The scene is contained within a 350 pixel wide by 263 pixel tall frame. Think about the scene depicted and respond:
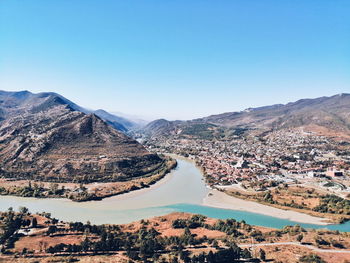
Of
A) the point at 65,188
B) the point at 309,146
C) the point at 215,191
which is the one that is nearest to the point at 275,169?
the point at 215,191

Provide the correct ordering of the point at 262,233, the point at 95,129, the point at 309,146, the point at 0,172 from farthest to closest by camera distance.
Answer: the point at 309,146 → the point at 95,129 → the point at 0,172 → the point at 262,233

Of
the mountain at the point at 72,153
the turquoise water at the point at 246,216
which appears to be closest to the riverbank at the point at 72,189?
the mountain at the point at 72,153

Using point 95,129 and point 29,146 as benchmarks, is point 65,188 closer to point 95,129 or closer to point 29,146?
point 29,146

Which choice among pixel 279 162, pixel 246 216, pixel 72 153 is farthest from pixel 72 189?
pixel 279 162

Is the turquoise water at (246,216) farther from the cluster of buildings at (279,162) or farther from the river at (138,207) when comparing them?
the cluster of buildings at (279,162)

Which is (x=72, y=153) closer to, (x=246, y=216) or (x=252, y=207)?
(x=252, y=207)

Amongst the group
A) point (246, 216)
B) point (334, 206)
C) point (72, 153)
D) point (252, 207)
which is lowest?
point (246, 216)
